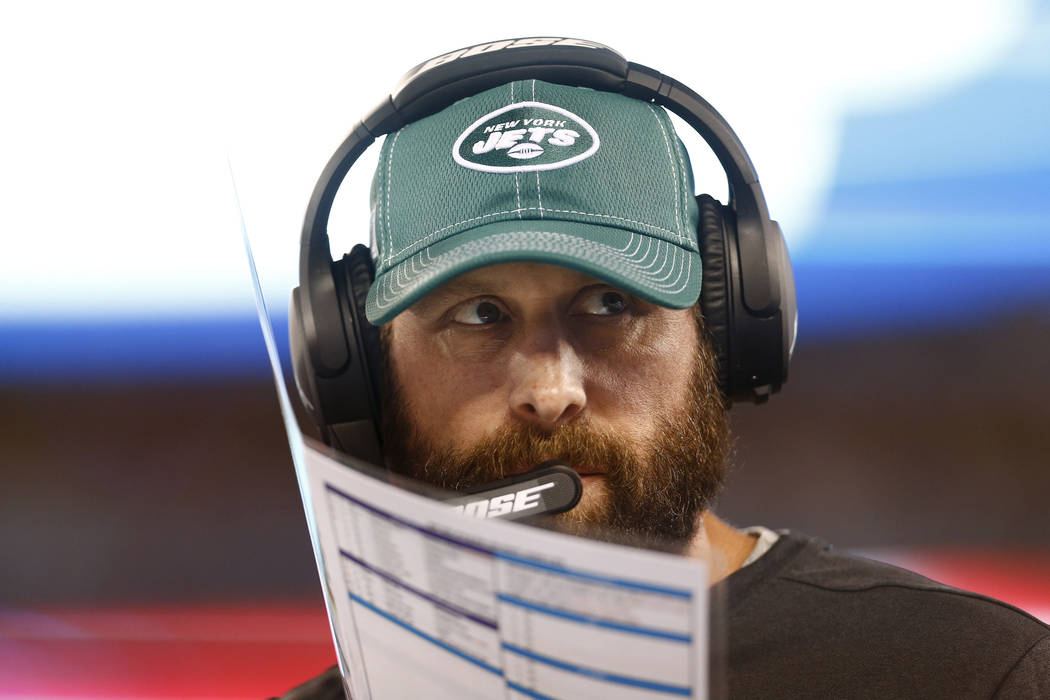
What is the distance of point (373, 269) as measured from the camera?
854mm

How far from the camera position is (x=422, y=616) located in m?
0.45

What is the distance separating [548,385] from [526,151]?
0.65 ft

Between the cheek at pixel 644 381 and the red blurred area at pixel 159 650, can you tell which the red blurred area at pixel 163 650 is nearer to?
the red blurred area at pixel 159 650

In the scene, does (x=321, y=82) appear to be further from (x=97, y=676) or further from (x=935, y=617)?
(x=97, y=676)

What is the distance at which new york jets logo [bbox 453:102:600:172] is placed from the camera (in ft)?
2.54

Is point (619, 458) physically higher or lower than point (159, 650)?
higher

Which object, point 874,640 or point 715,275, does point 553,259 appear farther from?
point 874,640

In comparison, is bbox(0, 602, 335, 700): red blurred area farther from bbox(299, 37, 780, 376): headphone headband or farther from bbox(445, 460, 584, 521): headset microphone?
bbox(445, 460, 584, 521): headset microphone

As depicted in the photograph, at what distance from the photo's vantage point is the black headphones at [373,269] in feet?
2.67

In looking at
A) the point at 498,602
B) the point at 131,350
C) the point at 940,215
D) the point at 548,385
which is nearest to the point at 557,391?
the point at 548,385

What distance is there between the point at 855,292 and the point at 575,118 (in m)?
0.78

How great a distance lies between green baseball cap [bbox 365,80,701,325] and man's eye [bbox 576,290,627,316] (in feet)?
0.20

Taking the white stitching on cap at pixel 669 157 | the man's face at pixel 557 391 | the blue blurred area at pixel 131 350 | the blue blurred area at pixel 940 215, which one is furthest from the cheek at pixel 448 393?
the blue blurred area at pixel 131 350

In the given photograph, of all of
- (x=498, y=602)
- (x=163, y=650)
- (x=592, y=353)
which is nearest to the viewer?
(x=498, y=602)
